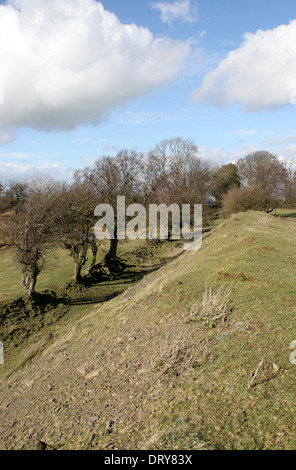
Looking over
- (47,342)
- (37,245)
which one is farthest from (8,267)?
(47,342)

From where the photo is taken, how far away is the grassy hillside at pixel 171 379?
480cm

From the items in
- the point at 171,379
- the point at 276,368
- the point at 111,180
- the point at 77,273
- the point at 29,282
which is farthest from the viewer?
the point at 111,180

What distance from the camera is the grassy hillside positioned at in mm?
4805

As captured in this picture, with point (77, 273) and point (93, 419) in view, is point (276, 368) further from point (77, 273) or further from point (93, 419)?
point (77, 273)

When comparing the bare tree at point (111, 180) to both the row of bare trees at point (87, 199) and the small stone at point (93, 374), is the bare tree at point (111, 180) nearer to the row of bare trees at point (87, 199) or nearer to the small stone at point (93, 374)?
the row of bare trees at point (87, 199)

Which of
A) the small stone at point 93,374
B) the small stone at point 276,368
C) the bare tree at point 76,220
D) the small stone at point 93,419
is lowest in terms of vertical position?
the small stone at point 93,374

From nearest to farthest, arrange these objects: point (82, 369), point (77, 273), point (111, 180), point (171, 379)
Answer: point (171, 379)
point (82, 369)
point (77, 273)
point (111, 180)

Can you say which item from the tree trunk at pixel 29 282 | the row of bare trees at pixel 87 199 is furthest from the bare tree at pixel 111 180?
the tree trunk at pixel 29 282

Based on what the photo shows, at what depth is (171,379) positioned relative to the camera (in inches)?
244

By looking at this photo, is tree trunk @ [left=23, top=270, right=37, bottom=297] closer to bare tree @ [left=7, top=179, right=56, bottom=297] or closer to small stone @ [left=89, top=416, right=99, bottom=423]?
bare tree @ [left=7, top=179, right=56, bottom=297]

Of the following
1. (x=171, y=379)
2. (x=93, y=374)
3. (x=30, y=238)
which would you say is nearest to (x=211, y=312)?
(x=171, y=379)

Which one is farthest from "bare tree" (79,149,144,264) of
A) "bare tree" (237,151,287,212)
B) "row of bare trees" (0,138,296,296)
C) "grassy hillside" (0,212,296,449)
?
"bare tree" (237,151,287,212)

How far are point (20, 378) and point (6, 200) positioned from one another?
52.6m

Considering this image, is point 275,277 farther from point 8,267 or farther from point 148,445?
point 8,267
